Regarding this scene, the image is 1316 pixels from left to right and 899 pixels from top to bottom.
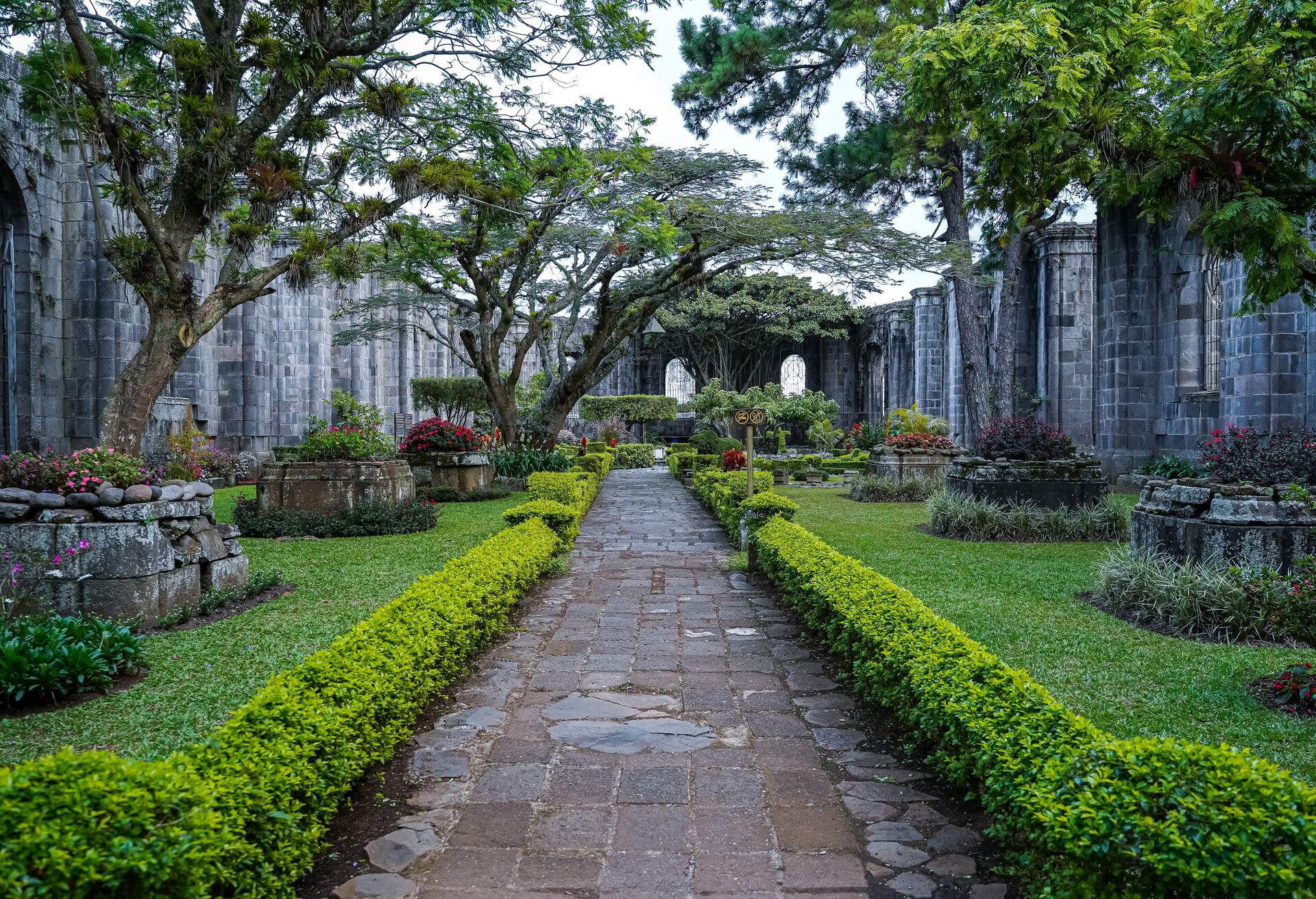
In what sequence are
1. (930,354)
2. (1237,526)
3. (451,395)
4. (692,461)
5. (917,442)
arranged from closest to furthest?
(1237,526), (917,442), (692,461), (451,395), (930,354)

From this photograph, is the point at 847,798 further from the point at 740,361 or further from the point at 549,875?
the point at 740,361

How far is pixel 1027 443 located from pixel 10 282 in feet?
44.1

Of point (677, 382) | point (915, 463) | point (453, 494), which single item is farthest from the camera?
point (677, 382)

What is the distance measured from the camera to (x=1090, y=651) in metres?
5.66

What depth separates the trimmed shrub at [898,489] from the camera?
16078 millimetres

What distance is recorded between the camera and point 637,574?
861cm

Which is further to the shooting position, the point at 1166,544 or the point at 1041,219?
the point at 1041,219

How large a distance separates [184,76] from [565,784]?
25.0 ft

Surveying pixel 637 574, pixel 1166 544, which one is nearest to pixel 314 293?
pixel 637 574

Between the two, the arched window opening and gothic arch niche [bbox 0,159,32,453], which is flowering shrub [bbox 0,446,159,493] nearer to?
gothic arch niche [bbox 0,159,32,453]

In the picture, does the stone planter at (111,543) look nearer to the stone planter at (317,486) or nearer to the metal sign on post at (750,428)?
the stone planter at (317,486)

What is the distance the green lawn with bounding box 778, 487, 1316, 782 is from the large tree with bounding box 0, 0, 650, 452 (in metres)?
6.10

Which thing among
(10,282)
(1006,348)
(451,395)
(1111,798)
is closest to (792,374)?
(451,395)

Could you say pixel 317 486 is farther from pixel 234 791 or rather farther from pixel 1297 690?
pixel 1297 690
